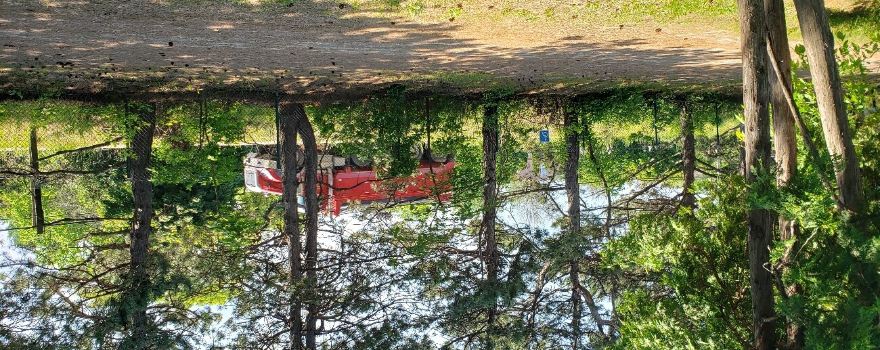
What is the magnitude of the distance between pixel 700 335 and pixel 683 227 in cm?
116

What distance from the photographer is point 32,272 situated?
1340cm

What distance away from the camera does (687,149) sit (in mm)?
17125

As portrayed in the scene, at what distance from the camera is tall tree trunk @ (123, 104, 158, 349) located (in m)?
13.3

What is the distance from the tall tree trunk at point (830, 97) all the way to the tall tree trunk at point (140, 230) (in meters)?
10.7

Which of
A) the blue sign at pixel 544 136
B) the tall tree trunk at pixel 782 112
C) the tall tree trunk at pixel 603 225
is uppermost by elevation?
the tall tree trunk at pixel 782 112

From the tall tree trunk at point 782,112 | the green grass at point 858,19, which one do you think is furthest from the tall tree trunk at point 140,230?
the green grass at point 858,19

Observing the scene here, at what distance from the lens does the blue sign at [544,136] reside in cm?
1714

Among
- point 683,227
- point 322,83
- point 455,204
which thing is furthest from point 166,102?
point 683,227

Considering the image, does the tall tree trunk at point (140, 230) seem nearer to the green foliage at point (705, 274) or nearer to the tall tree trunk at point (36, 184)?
the tall tree trunk at point (36, 184)

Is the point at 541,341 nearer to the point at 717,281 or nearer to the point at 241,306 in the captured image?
the point at 241,306

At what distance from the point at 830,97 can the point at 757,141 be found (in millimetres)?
1034

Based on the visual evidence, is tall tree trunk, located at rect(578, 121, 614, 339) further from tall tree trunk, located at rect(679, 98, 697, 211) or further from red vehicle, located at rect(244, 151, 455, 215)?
red vehicle, located at rect(244, 151, 455, 215)

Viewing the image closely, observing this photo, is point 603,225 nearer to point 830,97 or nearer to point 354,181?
point 354,181

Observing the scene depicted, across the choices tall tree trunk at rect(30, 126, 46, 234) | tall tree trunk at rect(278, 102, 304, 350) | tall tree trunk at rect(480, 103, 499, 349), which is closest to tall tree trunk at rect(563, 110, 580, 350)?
tall tree trunk at rect(480, 103, 499, 349)
